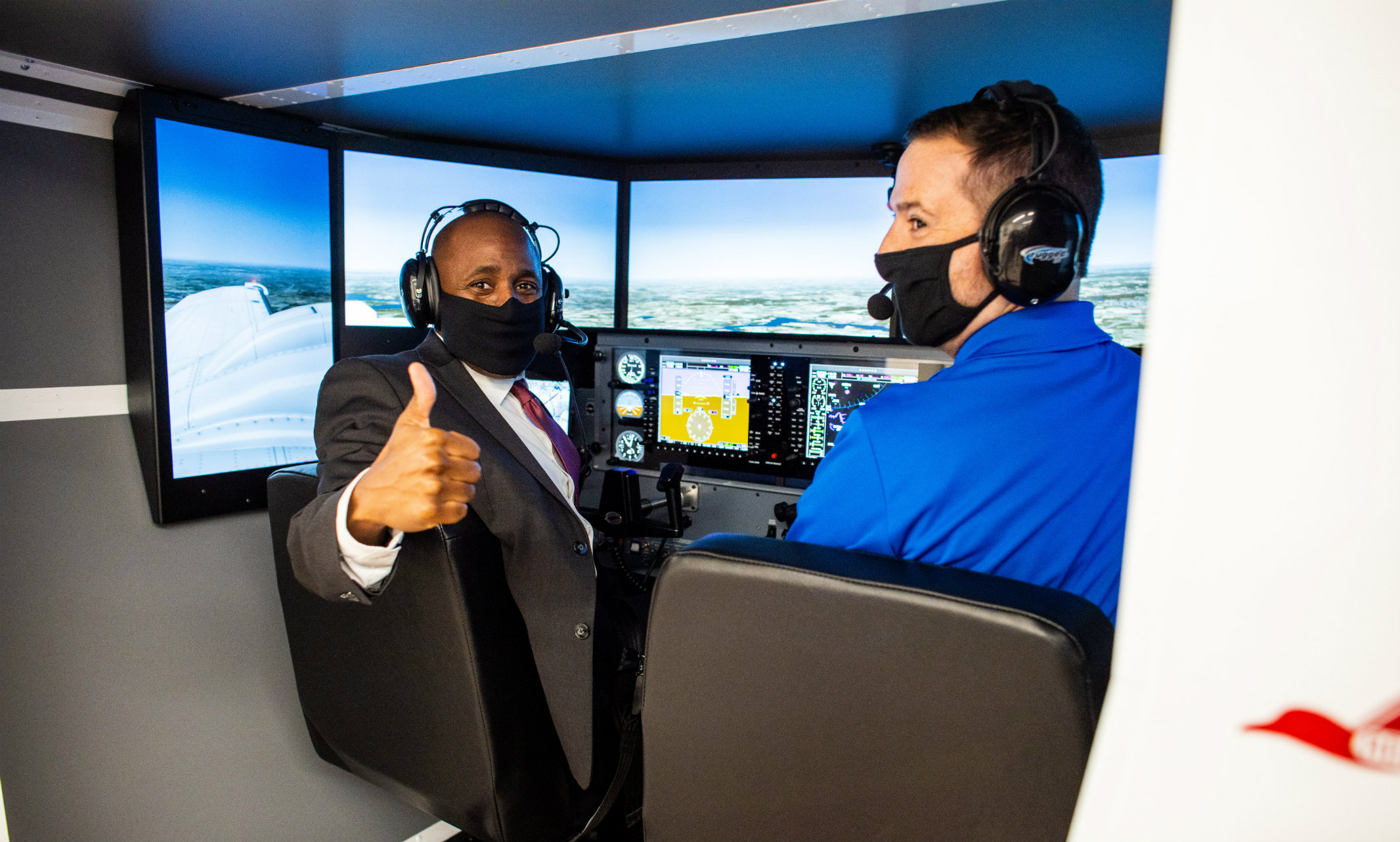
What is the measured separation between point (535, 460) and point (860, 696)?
34.8 inches

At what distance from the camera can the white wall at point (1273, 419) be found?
30 cm

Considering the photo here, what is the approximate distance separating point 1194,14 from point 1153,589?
0.76ft

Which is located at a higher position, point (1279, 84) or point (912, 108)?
point (912, 108)

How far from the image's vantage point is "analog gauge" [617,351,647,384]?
223 cm

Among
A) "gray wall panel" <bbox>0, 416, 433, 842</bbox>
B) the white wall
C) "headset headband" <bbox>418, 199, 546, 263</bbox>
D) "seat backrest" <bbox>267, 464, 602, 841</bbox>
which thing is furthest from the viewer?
"headset headband" <bbox>418, 199, 546, 263</bbox>

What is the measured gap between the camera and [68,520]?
1572 millimetres

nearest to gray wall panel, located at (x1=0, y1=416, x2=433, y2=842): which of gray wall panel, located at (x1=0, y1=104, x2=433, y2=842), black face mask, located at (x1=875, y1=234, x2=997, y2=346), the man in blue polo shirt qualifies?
gray wall panel, located at (x1=0, y1=104, x2=433, y2=842)

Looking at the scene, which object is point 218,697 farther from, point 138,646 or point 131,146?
point 131,146

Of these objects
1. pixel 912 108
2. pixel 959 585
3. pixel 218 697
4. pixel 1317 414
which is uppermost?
pixel 912 108

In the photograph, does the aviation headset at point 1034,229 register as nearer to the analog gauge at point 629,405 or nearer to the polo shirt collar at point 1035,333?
the polo shirt collar at point 1035,333

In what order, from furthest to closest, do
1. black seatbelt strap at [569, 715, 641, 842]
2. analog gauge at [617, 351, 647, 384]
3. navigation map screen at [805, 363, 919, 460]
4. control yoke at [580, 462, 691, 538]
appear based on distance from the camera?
analog gauge at [617, 351, 647, 384] < control yoke at [580, 462, 691, 538] < navigation map screen at [805, 363, 919, 460] < black seatbelt strap at [569, 715, 641, 842]

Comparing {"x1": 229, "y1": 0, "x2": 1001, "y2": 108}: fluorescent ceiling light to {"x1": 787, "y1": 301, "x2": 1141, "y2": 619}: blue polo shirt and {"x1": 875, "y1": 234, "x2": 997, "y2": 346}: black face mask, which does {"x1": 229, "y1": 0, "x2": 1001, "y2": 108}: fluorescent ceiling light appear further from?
{"x1": 787, "y1": 301, "x2": 1141, "y2": 619}: blue polo shirt

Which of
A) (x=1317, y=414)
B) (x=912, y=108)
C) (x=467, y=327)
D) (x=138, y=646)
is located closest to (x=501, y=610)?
(x=467, y=327)

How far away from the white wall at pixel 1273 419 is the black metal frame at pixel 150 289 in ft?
5.90
